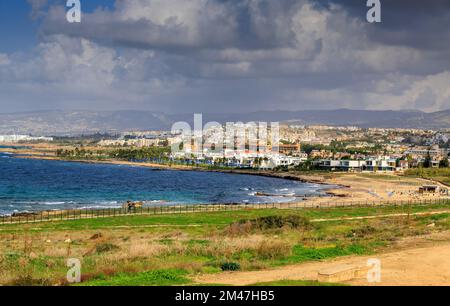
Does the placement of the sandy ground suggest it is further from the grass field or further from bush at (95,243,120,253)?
bush at (95,243,120,253)

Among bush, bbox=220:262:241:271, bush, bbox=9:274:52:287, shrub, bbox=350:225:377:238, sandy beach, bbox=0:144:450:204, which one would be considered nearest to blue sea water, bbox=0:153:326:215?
sandy beach, bbox=0:144:450:204

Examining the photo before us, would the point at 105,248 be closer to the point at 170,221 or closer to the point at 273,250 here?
the point at 273,250

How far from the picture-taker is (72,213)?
5812 centimetres

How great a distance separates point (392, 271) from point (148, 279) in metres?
8.30

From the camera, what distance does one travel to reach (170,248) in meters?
26.0

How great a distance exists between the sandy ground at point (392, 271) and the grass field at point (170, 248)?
98 cm

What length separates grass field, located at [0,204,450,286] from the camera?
65.3 feet

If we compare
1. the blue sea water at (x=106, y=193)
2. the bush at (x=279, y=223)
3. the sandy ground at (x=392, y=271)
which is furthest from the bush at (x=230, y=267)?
the blue sea water at (x=106, y=193)

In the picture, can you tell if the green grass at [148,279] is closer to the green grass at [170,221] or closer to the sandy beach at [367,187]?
the green grass at [170,221]

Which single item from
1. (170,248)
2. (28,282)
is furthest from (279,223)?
(28,282)

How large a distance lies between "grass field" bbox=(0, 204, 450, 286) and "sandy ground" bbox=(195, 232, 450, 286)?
0.98 m
